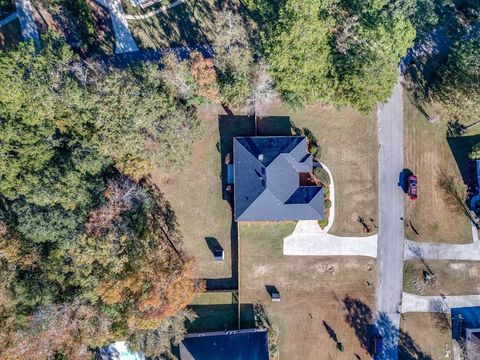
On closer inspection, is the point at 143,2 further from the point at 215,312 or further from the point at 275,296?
the point at 275,296

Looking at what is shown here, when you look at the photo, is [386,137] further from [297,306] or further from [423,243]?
[297,306]

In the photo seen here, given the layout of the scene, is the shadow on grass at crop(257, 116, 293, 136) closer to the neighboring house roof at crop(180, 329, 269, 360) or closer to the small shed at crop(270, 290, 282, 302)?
the small shed at crop(270, 290, 282, 302)

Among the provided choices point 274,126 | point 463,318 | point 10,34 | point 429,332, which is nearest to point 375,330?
point 429,332

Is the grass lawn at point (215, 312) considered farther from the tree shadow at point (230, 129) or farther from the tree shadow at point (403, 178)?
the tree shadow at point (403, 178)

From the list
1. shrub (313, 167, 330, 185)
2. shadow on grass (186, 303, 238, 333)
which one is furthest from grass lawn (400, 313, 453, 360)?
shadow on grass (186, 303, 238, 333)

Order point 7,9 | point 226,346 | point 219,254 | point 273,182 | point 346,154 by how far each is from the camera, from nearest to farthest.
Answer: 1. point 273,182
2. point 226,346
3. point 219,254
4. point 7,9
5. point 346,154

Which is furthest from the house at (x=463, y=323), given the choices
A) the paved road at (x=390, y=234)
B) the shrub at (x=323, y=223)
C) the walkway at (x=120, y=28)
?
the walkway at (x=120, y=28)

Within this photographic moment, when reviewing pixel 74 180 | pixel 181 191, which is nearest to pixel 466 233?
pixel 181 191
